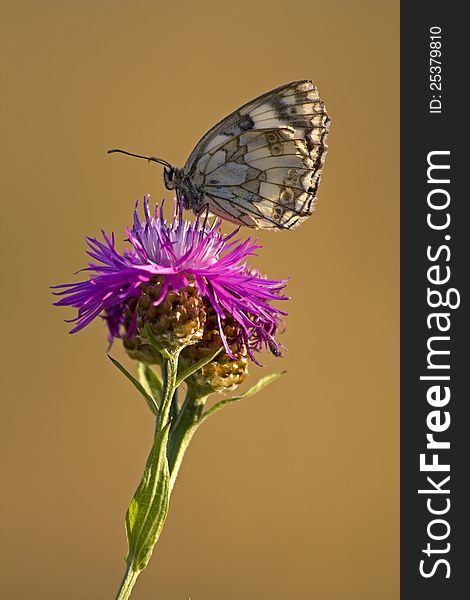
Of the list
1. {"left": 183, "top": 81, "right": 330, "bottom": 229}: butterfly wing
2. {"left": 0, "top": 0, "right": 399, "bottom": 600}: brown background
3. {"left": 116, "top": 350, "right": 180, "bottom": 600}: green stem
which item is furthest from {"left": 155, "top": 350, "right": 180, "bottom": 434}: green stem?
{"left": 0, "top": 0, "right": 399, "bottom": 600}: brown background

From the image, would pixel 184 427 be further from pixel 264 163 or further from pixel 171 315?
pixel 264 163

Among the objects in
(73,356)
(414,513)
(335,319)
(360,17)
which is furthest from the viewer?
(360,17)

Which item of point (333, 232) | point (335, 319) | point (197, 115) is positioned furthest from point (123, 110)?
point (335, 319)

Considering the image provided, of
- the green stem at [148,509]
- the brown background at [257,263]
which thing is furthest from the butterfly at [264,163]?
the brown background at [257,263]

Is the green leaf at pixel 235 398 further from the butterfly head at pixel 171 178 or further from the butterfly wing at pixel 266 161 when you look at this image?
the butterfly head at pixel 171 178

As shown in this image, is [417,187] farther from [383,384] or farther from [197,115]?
[197,115]

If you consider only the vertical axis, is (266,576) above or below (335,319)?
below
